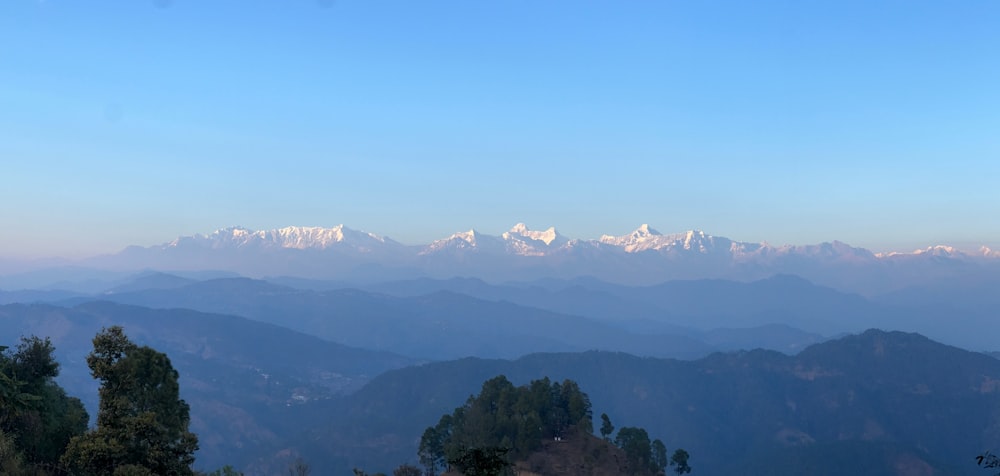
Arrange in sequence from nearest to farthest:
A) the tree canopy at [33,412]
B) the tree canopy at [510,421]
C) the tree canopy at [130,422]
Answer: the tree canopy at [130,422] < the tree canopy at [33,412] < the tree canopy at [510,421]

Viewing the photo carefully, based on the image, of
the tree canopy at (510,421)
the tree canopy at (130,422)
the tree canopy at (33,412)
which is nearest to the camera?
the tree canopy at (130,422)

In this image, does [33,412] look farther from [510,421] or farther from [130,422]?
[510,421]

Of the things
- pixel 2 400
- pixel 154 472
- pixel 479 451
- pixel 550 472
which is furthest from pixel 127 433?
pixel 550 472

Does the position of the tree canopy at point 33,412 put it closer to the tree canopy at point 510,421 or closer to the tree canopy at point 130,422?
the tree canopy at point 130,422

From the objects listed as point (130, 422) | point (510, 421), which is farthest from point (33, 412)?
point (510, 421)

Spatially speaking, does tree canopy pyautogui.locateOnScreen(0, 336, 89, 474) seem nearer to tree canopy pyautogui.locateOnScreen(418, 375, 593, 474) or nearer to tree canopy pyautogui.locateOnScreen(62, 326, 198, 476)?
tree canopy pyautogui.locateOnScreen(62, 326, 198, 476)

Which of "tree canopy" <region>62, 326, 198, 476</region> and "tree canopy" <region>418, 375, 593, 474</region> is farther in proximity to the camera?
"tree canopy" <region>418, 375, 593, 474</region>

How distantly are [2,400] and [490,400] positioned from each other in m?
80.9

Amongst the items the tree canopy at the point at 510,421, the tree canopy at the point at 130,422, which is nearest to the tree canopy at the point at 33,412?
the tree canopy at the point at 130,422

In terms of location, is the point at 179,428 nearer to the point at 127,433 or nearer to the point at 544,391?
the point at 127,433

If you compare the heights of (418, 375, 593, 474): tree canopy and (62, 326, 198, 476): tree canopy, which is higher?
(62, 326, 198, 476): tree canopy

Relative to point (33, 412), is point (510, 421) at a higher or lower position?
lower

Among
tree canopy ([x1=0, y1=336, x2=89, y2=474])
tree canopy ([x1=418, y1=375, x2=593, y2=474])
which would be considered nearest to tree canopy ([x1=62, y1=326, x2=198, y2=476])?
tree canopy ([x1=0, y1=336, x2=89, y2=474])

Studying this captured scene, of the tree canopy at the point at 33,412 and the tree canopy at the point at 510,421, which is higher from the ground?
the tree canopy at the point at 33,412
